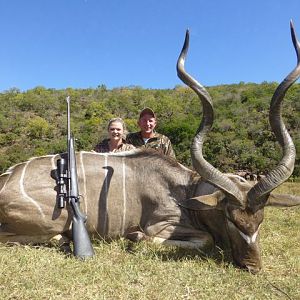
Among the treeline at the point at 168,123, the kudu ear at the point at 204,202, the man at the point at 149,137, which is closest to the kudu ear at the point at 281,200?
the kudu ear at the point at 204,202

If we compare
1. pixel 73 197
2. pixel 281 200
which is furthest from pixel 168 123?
pixel 281 200

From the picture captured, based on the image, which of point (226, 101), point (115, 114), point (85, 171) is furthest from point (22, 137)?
point (85, 171)

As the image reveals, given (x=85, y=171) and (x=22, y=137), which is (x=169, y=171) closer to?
(x=85, y=171)

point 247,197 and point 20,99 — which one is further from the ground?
point 20,99

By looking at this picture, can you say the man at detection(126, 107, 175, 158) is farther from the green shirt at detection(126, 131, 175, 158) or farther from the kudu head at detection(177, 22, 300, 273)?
the kudu head at detection(177, 22, 300, 273)

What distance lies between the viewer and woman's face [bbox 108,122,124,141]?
524cm

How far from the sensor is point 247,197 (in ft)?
10.9

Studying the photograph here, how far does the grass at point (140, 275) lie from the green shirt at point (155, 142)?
1886 mm

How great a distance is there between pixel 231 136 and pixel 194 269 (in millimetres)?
18490

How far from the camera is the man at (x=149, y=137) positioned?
544 cm

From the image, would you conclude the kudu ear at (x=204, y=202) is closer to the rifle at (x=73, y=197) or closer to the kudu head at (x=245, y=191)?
the kudu head at (x=245, y=191)

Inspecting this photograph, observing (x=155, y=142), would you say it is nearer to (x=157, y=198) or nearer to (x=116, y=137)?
(x=116, y=137)

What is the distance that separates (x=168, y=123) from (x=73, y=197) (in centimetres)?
2039

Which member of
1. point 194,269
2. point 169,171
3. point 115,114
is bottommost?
point 194,269
